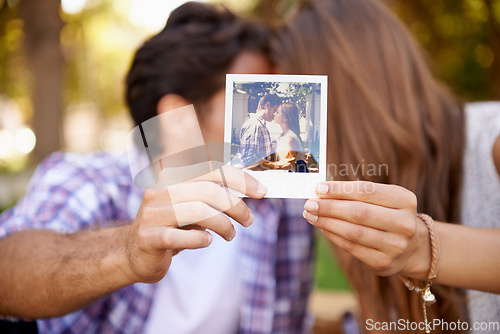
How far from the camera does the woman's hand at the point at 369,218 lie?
82cm

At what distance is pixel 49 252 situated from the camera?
1.10m

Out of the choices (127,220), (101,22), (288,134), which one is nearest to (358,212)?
(288,134)

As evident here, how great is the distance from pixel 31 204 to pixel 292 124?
117 centimetres

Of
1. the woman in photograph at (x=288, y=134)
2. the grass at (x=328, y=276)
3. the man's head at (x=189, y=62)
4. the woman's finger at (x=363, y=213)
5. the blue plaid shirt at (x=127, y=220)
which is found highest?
the man's head at (x=189, y=62)

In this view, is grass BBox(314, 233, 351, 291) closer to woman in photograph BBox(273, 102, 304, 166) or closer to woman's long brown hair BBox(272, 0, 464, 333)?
woman's long brown hair BBox(272, 0, 464, 333)

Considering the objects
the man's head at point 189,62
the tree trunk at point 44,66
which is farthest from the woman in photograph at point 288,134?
the tree trunk at point 44,66

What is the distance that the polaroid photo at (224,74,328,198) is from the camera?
854mm

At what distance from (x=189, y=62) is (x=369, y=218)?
1.32 m

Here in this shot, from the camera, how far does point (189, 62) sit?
183cm

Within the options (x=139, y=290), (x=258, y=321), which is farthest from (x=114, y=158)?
(x=258, y=321)

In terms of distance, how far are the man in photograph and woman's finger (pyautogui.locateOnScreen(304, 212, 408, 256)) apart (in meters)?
0.18

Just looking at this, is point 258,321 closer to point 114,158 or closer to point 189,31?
point 114,158

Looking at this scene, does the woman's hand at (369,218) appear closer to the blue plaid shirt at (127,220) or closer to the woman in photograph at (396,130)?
the woman in photograph at (396,130)

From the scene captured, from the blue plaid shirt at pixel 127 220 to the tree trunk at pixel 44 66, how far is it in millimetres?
2996
